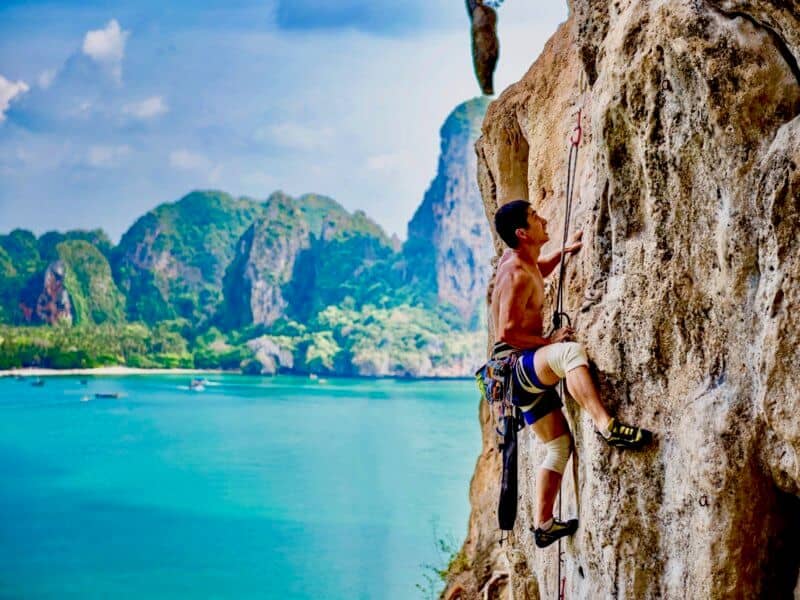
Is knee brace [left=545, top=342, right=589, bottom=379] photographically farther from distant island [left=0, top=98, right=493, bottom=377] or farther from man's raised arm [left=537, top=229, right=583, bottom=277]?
distant island [left=0, top=98, right=493, bottom=377]

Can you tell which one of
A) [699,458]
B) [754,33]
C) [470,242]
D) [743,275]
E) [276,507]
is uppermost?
[470,242]

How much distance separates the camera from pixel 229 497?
31828mm

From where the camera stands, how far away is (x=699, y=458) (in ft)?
9.46

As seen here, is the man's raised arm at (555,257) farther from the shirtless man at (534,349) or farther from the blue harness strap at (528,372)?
the blue harness strap at (528,372)

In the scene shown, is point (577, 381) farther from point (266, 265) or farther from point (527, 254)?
point (266, 265)

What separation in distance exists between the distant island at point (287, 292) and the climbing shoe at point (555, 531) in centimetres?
8503

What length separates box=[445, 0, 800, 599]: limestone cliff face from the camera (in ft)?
Result: 8.82

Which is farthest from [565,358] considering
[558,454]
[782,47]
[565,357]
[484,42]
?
[484,42]

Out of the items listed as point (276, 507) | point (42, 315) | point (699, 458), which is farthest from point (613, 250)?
point (42, 315)

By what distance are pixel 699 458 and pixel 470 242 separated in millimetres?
107439

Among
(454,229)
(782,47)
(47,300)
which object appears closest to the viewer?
(782,47)

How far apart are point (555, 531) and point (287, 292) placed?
109852 millimetres

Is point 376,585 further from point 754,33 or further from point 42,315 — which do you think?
point 42,315

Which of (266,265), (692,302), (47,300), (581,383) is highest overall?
(266,265)
